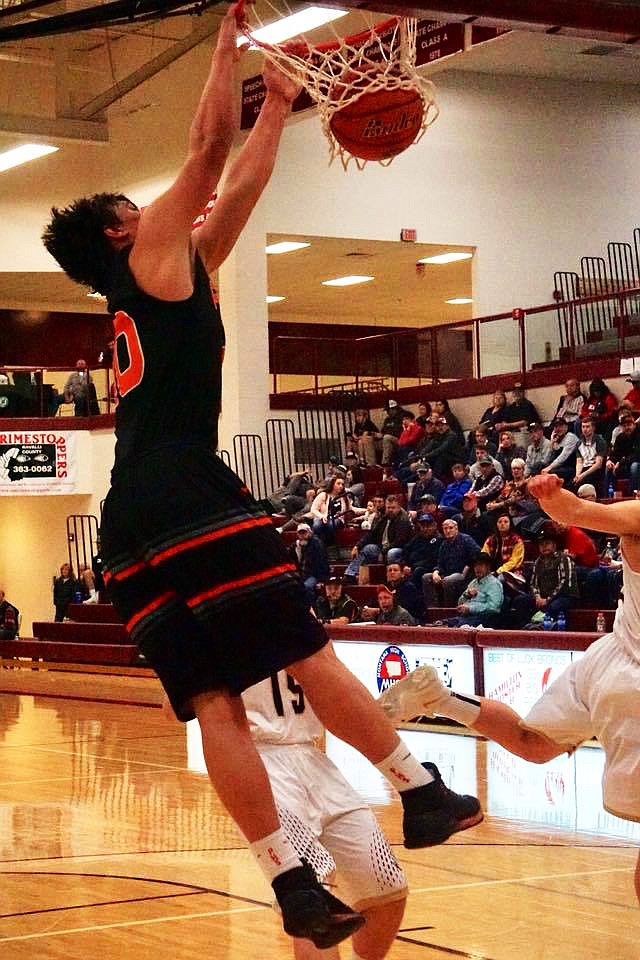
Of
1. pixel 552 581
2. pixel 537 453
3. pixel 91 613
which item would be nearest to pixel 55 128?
pixel 91 613

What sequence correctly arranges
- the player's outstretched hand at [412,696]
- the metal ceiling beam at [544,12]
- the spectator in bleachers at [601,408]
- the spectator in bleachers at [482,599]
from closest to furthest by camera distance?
the player's outstretched hand at [412,696], the metal ceiling beam at [544,12], the spectator in bleachers at [482,599], the spectator in bleachers at [601,408]

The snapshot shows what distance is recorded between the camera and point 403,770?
3.62 metres

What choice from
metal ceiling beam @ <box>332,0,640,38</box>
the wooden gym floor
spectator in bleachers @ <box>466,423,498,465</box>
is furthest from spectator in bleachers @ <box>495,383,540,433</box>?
metal ceiling beam @ <box>332,0,640,38</box>

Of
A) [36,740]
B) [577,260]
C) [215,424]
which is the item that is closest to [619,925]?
[215,424]

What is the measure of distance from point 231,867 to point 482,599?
705 cm

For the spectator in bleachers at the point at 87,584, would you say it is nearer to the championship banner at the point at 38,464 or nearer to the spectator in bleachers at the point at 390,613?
the championship banner at the point at 38,464

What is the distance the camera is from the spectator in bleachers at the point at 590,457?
16.2 m

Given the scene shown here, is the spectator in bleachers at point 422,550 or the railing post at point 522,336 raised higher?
the railing post at point 522,336

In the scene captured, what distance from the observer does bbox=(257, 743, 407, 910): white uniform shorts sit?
4211 millimetres

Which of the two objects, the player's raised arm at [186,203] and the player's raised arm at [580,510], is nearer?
the player's raised arm at [186,203]

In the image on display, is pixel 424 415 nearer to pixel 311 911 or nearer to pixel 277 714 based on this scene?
pixel 277 714

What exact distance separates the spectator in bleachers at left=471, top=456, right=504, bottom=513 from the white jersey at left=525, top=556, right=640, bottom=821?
38.4ft

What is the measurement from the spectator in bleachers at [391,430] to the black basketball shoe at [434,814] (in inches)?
681

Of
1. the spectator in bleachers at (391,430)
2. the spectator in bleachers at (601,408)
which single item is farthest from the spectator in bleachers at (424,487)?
the spectator in bleachers at (601,408)
